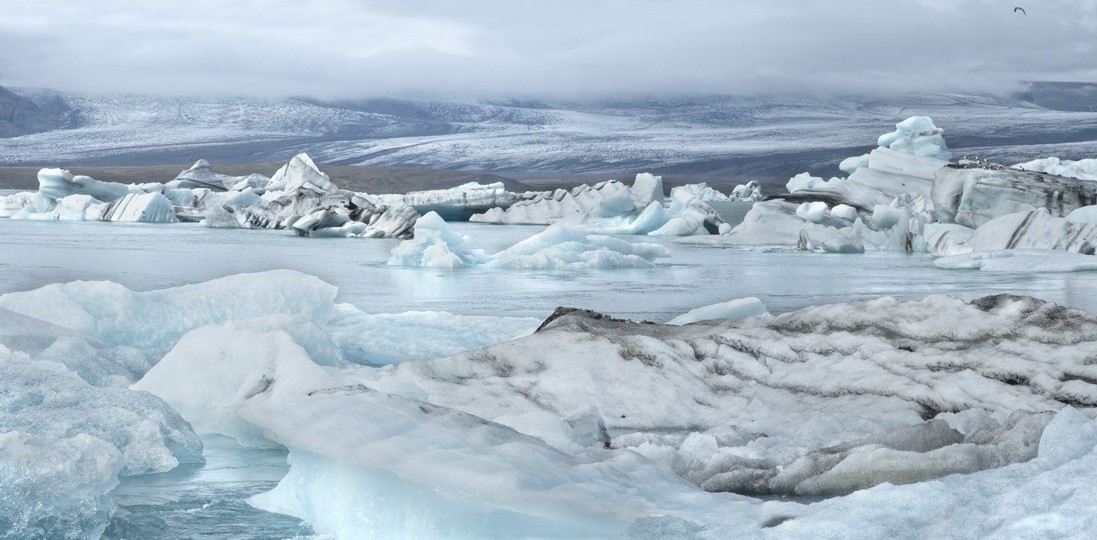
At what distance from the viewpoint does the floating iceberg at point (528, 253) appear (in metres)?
13.2

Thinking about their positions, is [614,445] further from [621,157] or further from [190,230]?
[621,157]

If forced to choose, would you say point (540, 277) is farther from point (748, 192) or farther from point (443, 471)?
point (748, 192)

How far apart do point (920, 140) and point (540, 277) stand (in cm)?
1672

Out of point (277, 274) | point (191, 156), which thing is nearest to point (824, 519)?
point (277, 274)

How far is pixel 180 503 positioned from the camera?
320 cm

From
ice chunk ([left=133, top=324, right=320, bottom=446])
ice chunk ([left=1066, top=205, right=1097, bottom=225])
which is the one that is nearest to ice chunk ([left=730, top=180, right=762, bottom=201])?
ice chunk ([left=1066, top=205, right=1097, bottom=225])

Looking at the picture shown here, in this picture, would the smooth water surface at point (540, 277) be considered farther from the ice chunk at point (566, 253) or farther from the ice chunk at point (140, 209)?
the ice chunk at point (140, 209)

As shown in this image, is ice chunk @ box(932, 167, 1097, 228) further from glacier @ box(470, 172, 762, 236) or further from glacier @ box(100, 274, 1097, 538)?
glacier @ box(100, 274, 1097, 538)

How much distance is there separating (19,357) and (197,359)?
0.63 m

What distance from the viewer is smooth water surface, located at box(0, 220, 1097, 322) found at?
9609mm

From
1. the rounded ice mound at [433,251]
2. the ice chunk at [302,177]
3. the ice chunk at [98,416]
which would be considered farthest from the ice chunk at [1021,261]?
the ice chunk at [302,177]

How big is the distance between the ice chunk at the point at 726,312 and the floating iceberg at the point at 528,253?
21.6 feet

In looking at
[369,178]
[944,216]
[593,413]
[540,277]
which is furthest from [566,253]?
[369,178]

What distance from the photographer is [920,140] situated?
86.1ft
